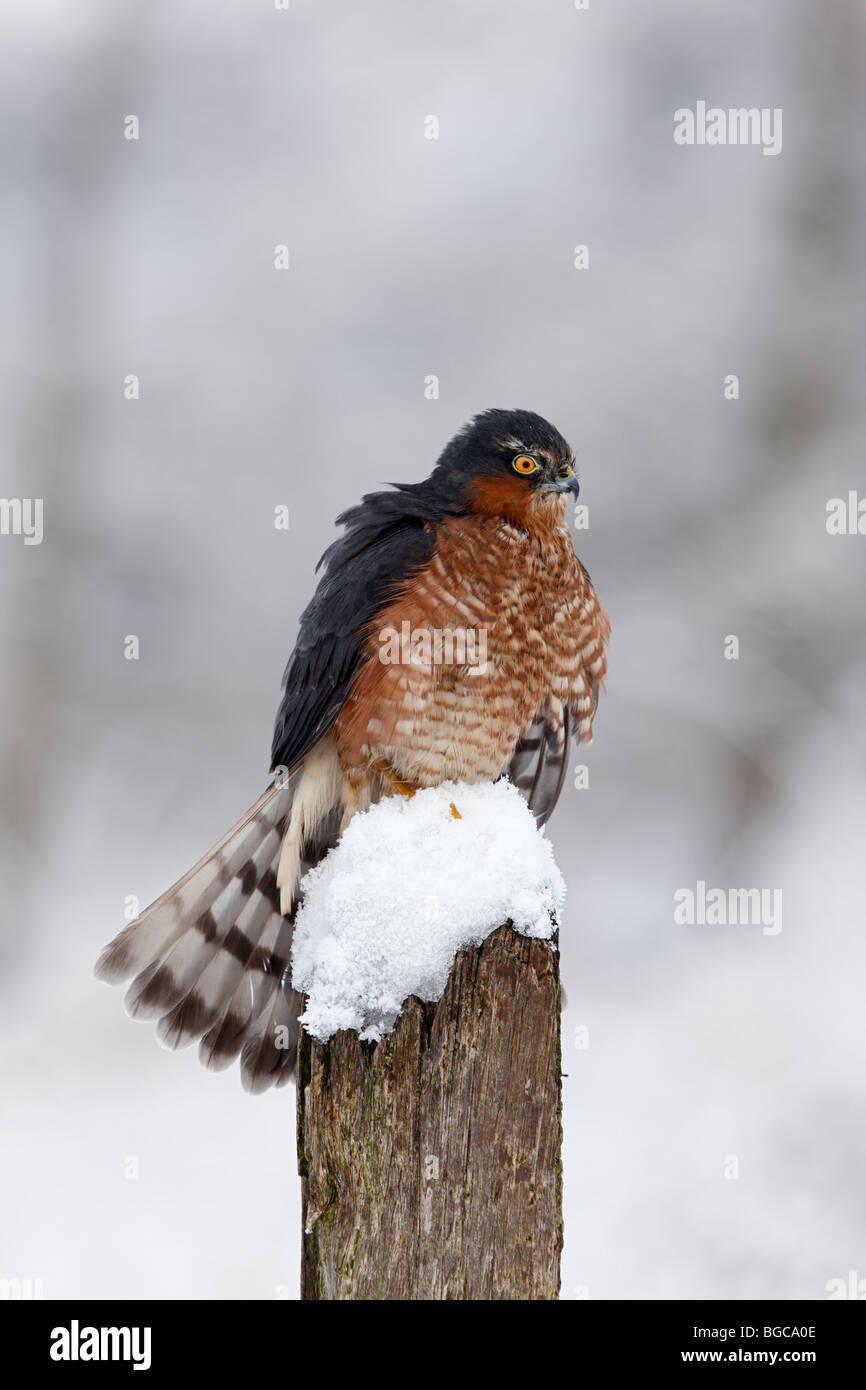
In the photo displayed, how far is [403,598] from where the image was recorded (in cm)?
361

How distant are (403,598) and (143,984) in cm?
143

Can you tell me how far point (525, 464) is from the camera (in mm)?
3715

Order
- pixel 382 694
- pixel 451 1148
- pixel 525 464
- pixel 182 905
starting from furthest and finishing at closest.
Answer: pixel 525 464 → pixel 382 694 → pixel 182 905 → pixel 451 1148

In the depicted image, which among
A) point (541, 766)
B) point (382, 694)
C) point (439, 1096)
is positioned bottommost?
point (439, 1096)

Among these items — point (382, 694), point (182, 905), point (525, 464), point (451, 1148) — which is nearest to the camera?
point (451, 1148)

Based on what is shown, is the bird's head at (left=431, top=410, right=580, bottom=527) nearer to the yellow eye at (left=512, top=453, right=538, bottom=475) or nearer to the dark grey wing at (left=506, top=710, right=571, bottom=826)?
the yellow eye at (left=512, top=453, right=538, bottom=475)

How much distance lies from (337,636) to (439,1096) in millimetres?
1601

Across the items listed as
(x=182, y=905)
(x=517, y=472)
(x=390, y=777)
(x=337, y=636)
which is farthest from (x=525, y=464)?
(x=182, y=905)

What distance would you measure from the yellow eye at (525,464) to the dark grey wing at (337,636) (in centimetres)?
36

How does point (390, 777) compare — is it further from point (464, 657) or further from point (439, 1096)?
point (439, 1096)
